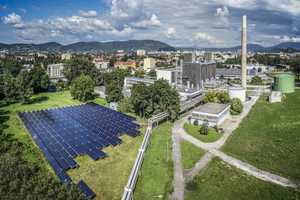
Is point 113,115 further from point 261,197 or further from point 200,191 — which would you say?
point 261,197

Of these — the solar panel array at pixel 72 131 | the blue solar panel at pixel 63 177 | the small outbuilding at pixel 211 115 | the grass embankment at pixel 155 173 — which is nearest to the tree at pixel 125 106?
the solar panel array at pixel 72 131

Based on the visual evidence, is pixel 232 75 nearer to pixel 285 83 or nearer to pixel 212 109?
pixel 285 83

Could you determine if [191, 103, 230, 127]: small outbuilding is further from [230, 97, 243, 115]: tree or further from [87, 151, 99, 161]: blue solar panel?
[87, 151, 99, 161]: blue solar panel

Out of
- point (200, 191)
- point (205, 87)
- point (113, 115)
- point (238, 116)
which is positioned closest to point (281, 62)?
point (205, 87)

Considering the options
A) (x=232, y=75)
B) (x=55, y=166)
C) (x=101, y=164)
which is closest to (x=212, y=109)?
(x=101, y=164)

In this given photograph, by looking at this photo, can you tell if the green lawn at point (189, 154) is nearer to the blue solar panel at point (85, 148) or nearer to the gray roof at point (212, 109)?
the gray roof at point (212, 109)

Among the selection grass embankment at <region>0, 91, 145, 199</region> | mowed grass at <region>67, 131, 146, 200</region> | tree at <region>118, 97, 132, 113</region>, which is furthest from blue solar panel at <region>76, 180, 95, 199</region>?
tree at <region>118, 97, 132, 113</region>
